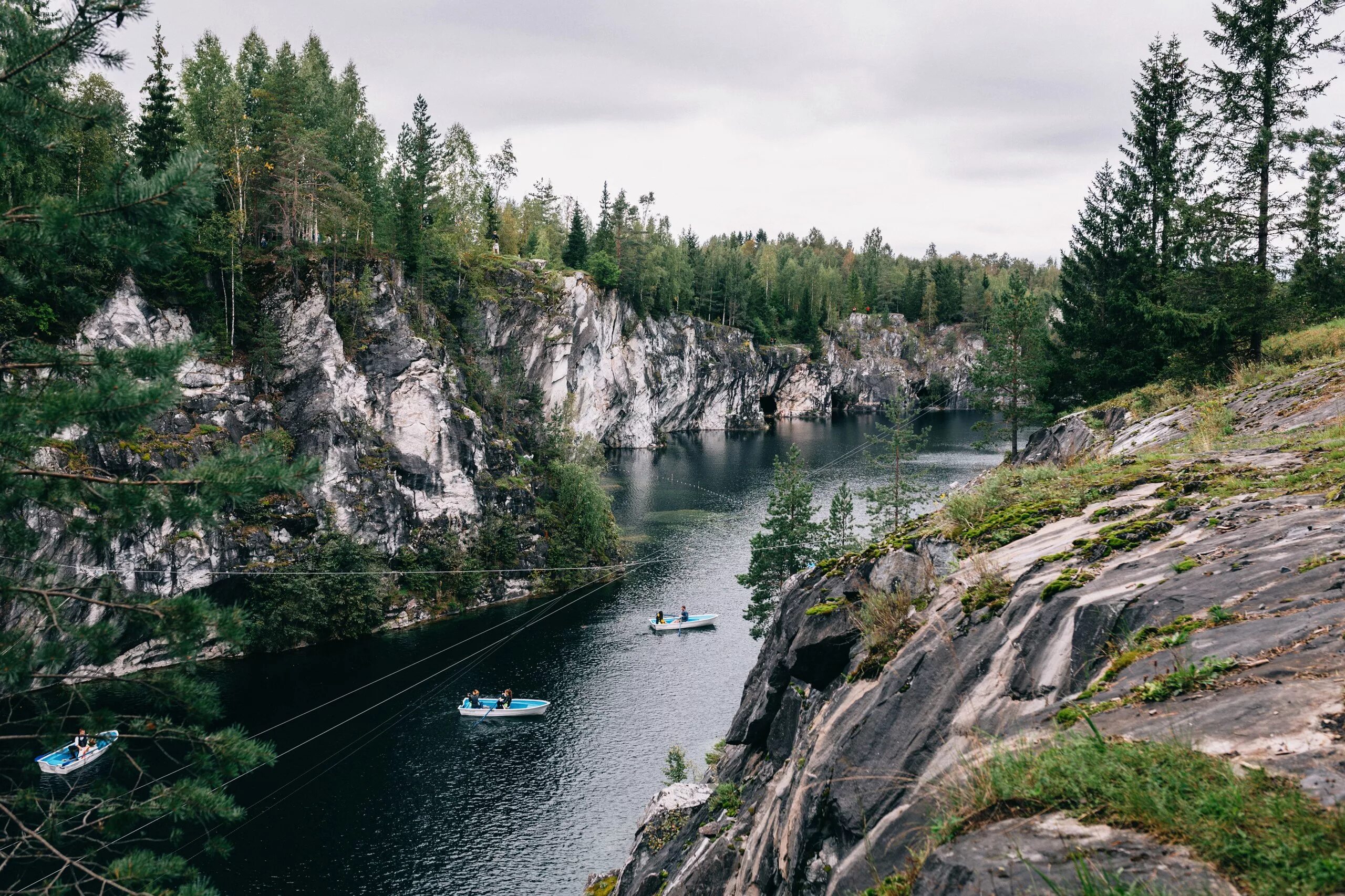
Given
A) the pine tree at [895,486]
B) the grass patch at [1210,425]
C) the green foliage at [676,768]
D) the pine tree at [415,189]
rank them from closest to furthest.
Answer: the grass patch at [1210,425], the green foliage at [676,768], the pine tree at [895,486], the pine tree at [415,189]

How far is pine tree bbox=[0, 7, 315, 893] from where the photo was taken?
6.53m

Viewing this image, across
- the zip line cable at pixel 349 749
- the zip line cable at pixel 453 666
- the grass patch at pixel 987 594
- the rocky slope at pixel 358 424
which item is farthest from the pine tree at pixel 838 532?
the grass patch at pixel 987 594

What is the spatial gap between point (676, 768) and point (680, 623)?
15.2 meters

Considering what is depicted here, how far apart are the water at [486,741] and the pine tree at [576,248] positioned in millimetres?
46792

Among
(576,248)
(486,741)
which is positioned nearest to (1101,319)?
(486,741)

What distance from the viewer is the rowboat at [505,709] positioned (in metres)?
30.6

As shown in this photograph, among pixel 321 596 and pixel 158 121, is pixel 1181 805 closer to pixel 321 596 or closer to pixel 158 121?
pixel 321 596

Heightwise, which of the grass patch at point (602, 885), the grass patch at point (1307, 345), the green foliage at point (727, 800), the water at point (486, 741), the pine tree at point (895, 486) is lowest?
the water at point (486, 741)

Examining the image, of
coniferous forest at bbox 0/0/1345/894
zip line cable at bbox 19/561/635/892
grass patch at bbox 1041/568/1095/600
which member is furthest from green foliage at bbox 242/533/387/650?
grass patch at bbox 1041/568/1095/600

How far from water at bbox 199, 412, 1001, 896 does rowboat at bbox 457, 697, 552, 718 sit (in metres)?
0.43

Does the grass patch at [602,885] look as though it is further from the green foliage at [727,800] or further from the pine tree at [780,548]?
the pine tree at [780,548]

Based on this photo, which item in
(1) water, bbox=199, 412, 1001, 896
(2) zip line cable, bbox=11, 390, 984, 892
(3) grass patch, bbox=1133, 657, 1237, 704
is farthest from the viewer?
(2) zip line cable, bbox=11, 390, 984, 892

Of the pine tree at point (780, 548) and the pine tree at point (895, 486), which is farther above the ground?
the pine tree at point (895, 486)

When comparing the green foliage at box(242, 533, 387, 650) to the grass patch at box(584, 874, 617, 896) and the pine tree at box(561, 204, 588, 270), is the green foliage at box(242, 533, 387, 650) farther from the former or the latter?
the pine tree at box(561, 204, 588, 270)
